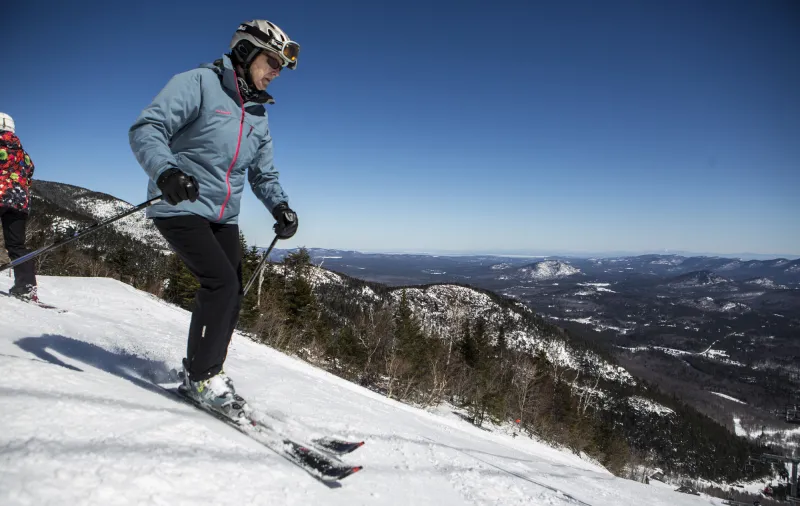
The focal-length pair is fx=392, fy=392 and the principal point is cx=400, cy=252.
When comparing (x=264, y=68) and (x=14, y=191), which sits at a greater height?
(x=264, y=68)

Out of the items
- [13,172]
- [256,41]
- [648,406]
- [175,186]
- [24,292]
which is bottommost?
[648,406]

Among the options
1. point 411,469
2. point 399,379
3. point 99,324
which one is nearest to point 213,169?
point 411,469

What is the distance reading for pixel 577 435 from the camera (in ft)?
138

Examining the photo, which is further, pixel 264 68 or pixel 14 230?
pixel 14 230

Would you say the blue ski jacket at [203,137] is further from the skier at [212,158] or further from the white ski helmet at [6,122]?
the white ski helmet at [6,122]

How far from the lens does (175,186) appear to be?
2.05 m

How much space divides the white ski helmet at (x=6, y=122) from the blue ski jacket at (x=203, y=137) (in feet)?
12.6

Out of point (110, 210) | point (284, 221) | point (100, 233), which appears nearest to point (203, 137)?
point (284, 221)

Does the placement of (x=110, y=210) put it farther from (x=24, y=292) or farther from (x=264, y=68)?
(x=264, y=68)

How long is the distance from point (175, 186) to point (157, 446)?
1275 mm

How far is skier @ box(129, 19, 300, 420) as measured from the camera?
7.50ft

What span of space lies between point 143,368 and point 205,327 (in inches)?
61.6

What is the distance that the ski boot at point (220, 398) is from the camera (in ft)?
8.08

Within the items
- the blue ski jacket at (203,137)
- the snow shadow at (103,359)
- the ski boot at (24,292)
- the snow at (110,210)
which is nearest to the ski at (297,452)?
the snow shadow at (103,359)
